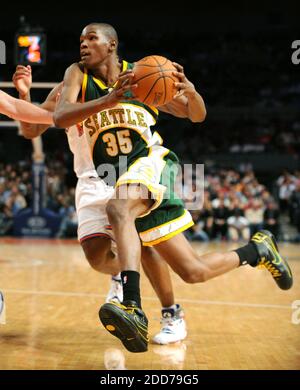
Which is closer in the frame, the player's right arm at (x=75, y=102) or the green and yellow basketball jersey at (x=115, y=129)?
the player's right arm at (x=75, y=102)

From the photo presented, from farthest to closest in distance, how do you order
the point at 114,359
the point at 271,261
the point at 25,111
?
the point at 271,261 → the point at 25,111 → the point at 114,359

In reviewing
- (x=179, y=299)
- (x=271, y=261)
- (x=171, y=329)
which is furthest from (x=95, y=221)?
(x=179, y=299)

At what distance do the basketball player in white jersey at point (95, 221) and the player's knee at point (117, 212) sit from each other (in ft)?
1.90

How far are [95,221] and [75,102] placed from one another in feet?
3.00

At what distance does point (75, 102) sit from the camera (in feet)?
11.9

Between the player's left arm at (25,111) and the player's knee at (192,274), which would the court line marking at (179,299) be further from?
the player's left arm at (25,111)

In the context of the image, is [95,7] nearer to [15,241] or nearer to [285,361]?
[15,241]

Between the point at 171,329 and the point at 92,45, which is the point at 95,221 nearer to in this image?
the point at 171,329

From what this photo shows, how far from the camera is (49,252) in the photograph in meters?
11.2

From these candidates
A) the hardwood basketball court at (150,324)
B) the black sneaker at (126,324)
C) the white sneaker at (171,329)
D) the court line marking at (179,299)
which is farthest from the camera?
the court line marking at (179,299)

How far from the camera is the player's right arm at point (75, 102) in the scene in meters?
3.30

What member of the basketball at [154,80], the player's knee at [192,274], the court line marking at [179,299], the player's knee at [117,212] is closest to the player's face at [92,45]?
the basketball at [154,80]
